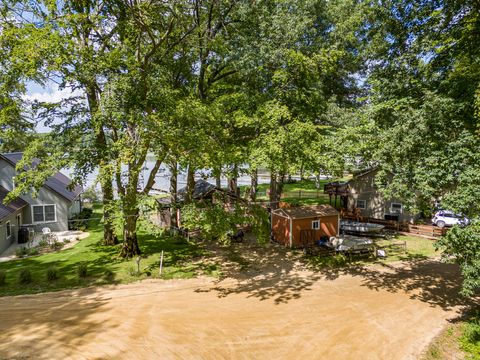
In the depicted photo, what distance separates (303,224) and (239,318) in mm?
11960

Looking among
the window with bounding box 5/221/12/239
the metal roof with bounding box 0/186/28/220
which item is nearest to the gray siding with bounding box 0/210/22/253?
the window with bounding box 5/221/12/239

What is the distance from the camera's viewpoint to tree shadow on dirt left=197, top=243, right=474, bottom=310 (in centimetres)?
1537

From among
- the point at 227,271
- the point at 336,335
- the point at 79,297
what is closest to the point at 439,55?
the point at 336,335

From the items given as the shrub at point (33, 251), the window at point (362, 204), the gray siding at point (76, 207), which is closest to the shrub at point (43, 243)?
the shrub at point (33, 251)

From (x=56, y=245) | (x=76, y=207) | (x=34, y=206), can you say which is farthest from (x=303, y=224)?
(x=76, y=207)

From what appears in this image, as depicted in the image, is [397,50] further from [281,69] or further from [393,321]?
[393,321]

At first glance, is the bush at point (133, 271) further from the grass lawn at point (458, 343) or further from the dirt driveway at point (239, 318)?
the grass lawn at point (458, 343)

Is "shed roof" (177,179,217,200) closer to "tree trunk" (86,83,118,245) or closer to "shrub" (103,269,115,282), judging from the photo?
"tree trunk" (86,83,118,245)

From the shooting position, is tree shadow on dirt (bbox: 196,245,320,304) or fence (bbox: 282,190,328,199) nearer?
tree shadow on dirt (bbox: 196,245,320,304)

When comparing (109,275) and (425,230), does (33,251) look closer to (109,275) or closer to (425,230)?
(109,275)

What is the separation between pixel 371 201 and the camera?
101 ft

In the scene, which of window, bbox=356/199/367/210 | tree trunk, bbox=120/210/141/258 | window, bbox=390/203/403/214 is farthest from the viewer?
window, bbox=356/199/367/210

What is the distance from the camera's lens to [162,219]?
29.4 metres

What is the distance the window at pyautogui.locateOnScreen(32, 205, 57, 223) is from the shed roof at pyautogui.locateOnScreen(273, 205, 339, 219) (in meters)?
18.2
